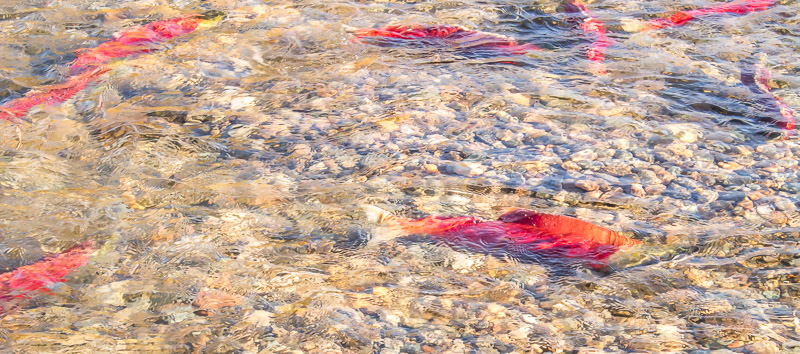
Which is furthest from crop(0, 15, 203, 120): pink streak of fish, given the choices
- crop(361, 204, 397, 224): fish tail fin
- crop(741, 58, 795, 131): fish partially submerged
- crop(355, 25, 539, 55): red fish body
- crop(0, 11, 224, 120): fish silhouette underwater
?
crop(741, 58, 795, 131): fish partially submerged

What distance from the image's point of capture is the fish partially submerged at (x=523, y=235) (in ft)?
9.78

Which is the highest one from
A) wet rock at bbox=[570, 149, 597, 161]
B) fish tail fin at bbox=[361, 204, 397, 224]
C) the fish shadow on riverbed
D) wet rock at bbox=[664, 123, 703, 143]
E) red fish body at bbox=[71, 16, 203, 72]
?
red fish body at bbox=[71, 16, 203, 72]

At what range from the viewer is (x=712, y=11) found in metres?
5.15

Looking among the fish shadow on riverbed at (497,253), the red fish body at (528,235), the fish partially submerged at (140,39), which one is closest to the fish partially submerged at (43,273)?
the fish shadow on riverbed at (497,253)

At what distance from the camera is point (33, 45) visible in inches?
189

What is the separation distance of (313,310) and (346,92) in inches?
74.8

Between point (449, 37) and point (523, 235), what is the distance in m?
2.18

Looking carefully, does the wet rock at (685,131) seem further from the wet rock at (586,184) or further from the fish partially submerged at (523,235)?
the fish partially submerged at (523,235)

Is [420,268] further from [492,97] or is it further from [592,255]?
[492,97]

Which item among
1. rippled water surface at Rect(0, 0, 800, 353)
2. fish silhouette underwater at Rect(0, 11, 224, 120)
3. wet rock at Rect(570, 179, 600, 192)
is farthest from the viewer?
fish silhouette underwater at Rect(0, 11, 224, 120)

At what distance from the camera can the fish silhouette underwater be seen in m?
4.12

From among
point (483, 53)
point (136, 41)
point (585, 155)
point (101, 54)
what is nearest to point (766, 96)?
point (585, 155)

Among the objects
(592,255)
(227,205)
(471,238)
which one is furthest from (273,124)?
(592,255)

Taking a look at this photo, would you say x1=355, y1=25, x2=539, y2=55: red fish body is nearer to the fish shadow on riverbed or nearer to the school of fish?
the school of fish
